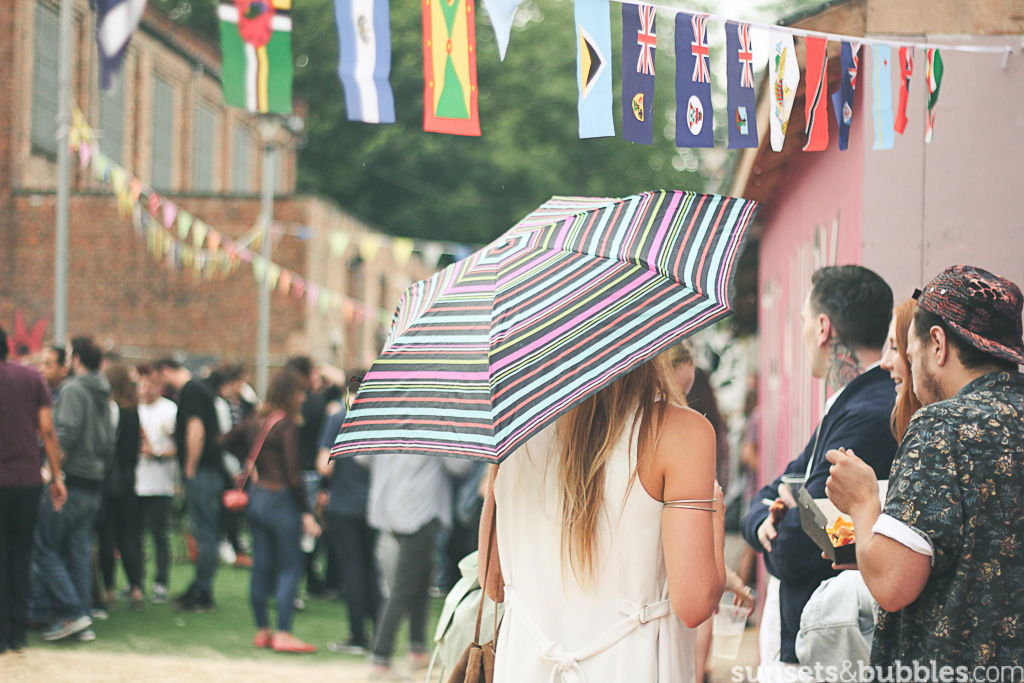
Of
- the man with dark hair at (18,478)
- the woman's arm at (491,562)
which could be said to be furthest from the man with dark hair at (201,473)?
the woman's arm at (491,562)

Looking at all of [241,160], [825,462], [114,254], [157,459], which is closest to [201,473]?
[157,459]

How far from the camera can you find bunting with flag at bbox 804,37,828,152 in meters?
5.10

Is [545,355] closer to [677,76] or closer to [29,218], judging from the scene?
[677,76]

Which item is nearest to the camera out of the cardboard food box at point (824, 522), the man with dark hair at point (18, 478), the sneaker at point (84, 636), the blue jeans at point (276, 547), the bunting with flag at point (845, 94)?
the cardboard food box at point (824, 522)

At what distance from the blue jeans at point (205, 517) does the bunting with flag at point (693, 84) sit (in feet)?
23.2

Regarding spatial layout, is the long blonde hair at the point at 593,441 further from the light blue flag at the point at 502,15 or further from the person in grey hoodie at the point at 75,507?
the person in grey hoodie at the point at 75,507

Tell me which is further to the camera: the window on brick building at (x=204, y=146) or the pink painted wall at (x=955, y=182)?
the window on brick building at (x=204, y=146)

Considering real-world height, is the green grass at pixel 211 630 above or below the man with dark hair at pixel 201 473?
below

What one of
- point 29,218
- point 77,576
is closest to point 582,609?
point 77,576

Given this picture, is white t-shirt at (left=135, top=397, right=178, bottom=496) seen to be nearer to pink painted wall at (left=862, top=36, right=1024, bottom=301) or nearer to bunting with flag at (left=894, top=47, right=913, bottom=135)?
pink painted wall at (left=862, top=36, right=1024, bottom=301)

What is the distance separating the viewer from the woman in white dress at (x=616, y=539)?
9.99 ft

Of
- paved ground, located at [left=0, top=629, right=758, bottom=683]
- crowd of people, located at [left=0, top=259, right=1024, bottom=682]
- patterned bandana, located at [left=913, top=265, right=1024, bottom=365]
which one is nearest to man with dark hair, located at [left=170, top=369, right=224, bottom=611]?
paved ground, located at [left=0, top=629, right=758, bottom=683]

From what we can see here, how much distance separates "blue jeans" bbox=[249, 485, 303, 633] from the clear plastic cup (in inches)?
192

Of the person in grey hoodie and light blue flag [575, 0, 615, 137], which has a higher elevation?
light blue flag [575, 0, 615, 137]
